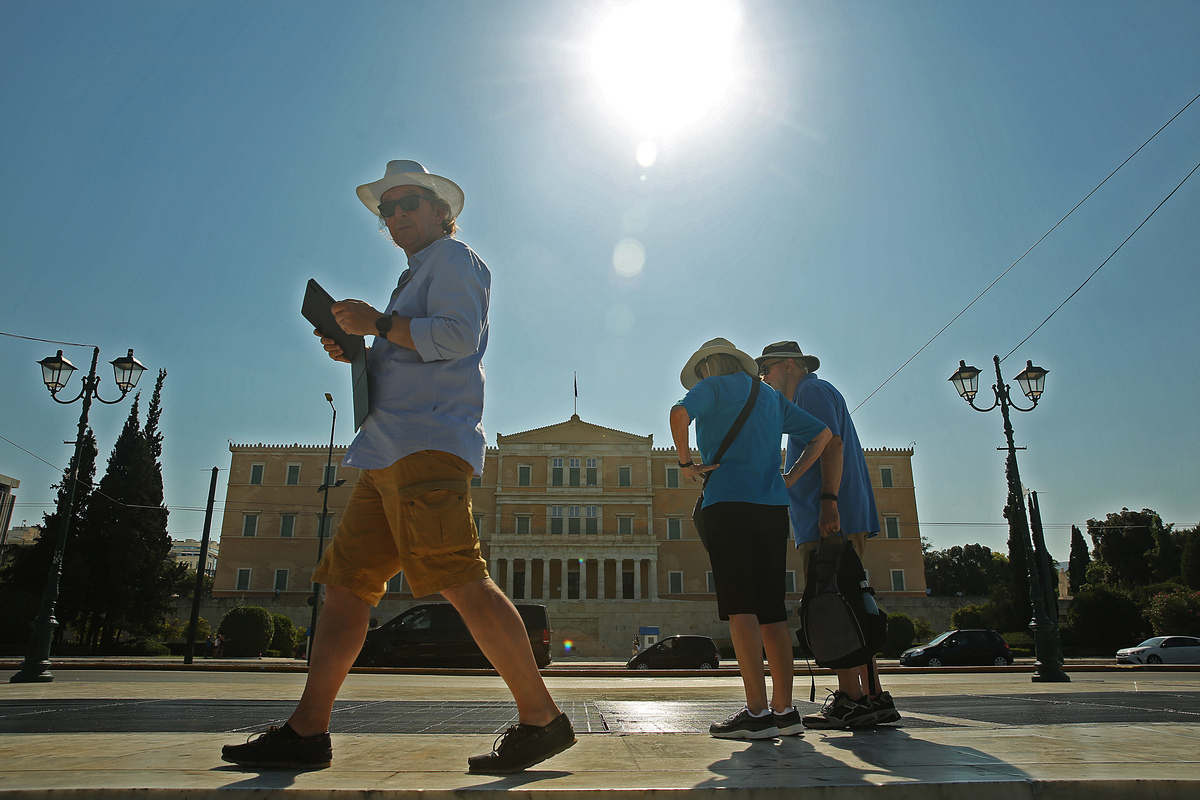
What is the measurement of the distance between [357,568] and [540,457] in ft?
170

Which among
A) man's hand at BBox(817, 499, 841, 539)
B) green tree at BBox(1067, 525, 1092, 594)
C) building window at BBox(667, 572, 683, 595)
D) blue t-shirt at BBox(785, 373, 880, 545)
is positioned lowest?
man's hand at BBox(817, 499, 841, 539)

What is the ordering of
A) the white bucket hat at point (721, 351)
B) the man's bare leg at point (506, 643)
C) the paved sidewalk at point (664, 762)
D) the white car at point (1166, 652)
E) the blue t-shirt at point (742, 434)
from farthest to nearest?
the white car at point (1166, 652)
the white bucket hat at point (721, 351)
the blue t-shirt at point (742, 434)
the man's bare leg at point (506, 643)
the paved sidewalk at point (664, 762)

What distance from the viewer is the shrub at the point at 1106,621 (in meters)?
31.8

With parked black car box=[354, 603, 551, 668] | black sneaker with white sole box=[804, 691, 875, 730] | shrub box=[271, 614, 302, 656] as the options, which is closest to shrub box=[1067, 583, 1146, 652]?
parked black car box=[354, 603, 551, 668]

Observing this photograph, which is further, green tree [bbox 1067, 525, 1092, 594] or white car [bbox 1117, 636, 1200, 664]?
green tree [bbox 1067, 525, 1092, 594]

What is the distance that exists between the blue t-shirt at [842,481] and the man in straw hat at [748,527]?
1.25ft

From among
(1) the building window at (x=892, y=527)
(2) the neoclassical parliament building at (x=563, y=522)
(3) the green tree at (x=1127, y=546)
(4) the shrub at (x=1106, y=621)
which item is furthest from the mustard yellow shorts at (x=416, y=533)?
(3) the green tree at (x=1127, y=546)

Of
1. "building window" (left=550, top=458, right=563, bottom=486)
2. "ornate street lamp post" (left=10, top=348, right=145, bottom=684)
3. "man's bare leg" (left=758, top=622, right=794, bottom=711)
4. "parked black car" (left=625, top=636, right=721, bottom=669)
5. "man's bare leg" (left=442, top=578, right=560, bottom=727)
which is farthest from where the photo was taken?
"building window" (left=550, top=458, right=563, bottom=486)

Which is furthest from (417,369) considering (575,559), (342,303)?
(575,559)

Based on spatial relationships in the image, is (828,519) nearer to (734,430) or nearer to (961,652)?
(734,430)

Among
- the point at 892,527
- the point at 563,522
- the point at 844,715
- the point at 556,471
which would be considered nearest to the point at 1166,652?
the point at 844,715

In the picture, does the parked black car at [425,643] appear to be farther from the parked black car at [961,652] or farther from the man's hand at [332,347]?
the man's hand at [332,347]

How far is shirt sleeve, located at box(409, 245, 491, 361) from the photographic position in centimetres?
236

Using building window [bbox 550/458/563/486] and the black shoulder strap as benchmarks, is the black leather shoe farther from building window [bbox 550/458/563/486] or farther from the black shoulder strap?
building window [bbox 550/458/563/486]
